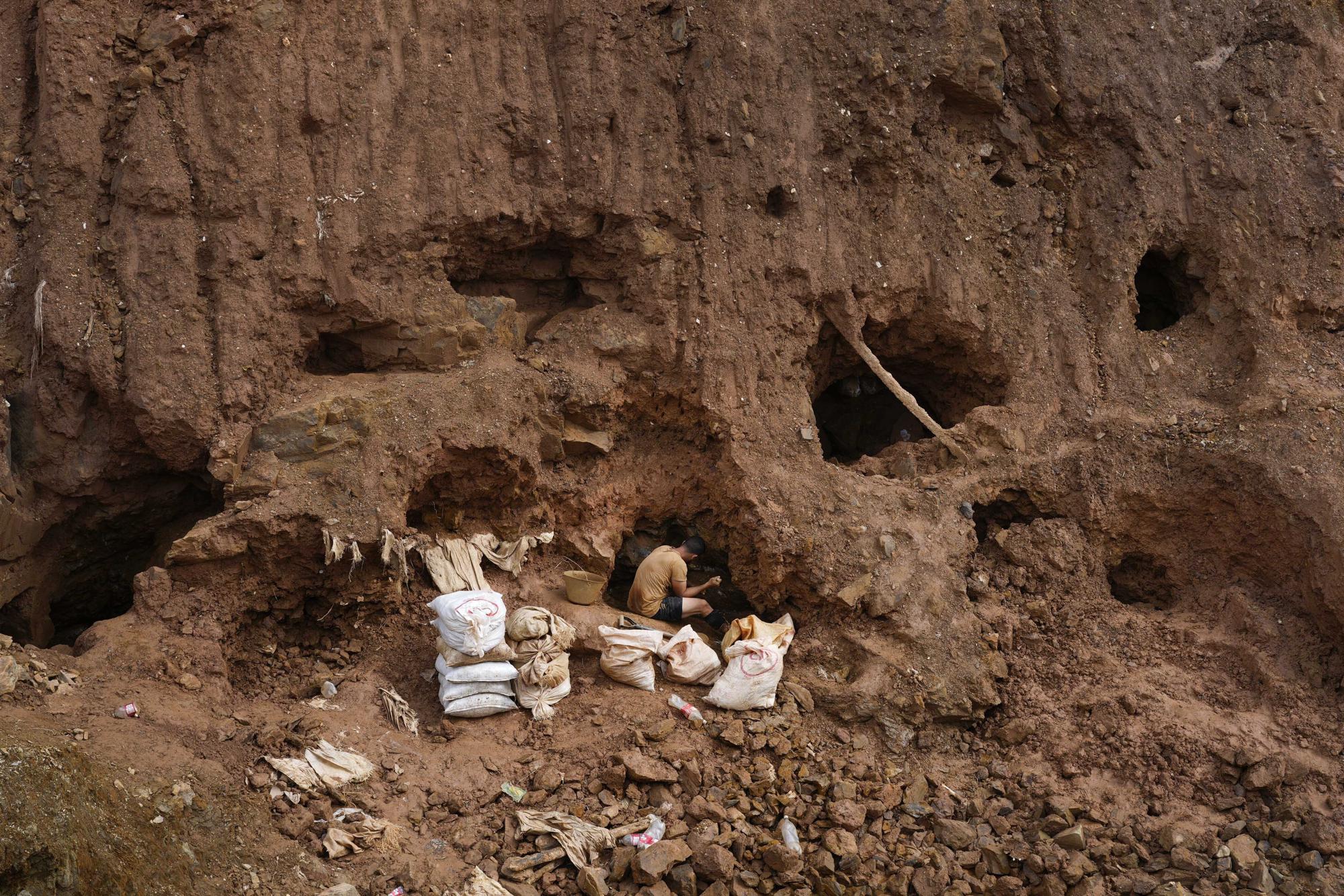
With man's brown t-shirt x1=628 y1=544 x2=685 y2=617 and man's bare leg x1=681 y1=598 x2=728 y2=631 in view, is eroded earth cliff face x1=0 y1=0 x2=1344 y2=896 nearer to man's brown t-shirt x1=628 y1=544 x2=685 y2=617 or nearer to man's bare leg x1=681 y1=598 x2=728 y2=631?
man's bare leg x1=681 y1=598 x2=728 y2=631

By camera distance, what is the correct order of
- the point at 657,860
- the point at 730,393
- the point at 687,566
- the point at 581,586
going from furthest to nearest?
the point at 687,566 → the point at 730,393 → the point at 581,586 → the point at 657,860

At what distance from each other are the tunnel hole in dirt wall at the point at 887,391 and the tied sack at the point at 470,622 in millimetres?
2528

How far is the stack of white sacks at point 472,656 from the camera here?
5.86 m

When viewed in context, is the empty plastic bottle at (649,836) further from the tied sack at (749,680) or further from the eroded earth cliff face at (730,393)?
the tied sack at (749,680)

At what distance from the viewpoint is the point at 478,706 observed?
233 inches

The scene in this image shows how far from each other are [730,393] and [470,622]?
2.14 m

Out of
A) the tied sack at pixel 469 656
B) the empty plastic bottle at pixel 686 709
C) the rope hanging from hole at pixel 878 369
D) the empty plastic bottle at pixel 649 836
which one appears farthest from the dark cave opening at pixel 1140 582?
the tied sack at pixel 469 656

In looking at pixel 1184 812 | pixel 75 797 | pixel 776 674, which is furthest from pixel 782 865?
pixel 75 797

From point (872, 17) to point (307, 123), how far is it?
342 cm

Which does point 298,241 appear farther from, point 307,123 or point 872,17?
point 872,17

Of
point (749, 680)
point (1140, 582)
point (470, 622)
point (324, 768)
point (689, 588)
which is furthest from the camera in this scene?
point (1140, 582)

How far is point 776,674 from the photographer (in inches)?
248

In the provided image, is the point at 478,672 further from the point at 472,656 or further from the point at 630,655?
the point at 630,655

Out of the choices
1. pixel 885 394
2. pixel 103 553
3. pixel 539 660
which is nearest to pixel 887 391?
pixel 885 394
